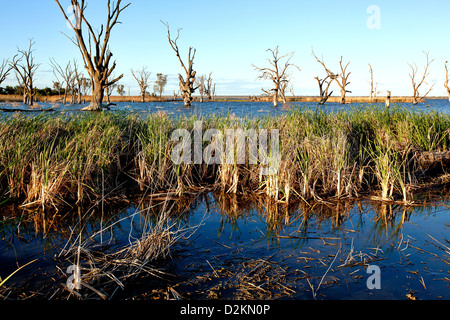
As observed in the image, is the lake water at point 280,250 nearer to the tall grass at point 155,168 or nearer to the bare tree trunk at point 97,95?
the tall grass at point 155,168

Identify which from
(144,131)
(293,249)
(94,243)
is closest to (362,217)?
(293,249)

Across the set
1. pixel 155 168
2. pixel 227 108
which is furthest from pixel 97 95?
pixel 227 108

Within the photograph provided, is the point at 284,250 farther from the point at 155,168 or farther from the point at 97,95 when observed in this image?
the point at 97,95

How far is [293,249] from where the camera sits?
2836mm

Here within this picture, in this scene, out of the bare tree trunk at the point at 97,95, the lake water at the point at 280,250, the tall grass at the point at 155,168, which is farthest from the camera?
the bare tree trunk at the point at 97,95

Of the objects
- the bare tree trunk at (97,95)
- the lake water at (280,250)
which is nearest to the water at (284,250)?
the lake water at (280,250)

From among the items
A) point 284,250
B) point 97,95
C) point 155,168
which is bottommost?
point 284,250

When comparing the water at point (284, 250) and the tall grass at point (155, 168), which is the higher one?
the tall grass at point (155, 168)

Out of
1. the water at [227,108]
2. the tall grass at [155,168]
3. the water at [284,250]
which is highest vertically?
the water at [227,108]

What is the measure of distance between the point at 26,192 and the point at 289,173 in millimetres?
3456

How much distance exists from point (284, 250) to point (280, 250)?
4cm

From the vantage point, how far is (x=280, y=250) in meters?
2.82

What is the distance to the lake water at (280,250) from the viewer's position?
220 centimetres
